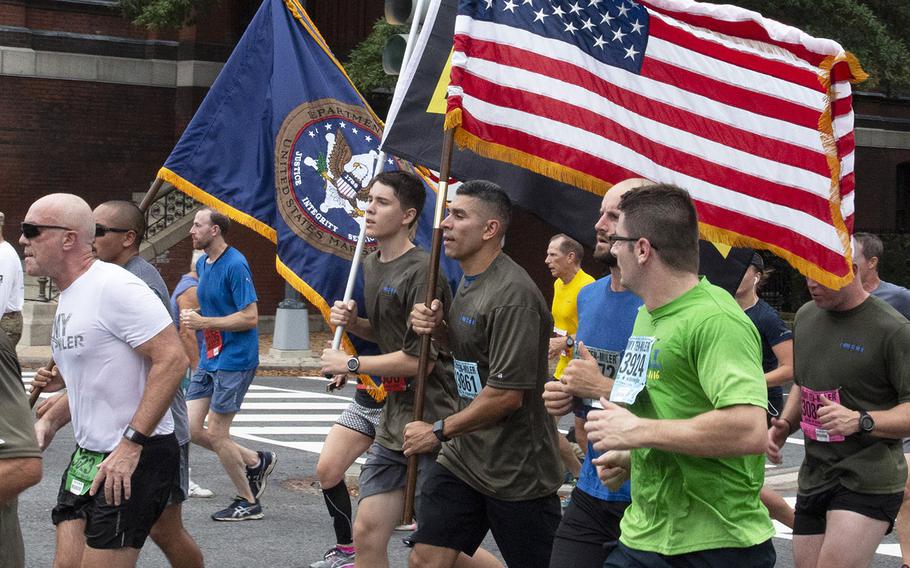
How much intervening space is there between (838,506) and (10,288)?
7.06 metres

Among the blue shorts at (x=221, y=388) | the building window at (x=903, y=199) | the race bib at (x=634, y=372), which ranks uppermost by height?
the race bib at (x=634, y=372)

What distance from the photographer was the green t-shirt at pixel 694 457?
3.98 metres

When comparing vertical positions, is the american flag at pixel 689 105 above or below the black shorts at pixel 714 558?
above

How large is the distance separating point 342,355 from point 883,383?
8.04ft

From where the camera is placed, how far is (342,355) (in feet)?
21.4

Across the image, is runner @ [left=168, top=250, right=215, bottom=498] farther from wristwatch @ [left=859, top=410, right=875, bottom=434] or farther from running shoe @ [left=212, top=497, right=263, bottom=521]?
wristwatch @ [left=859, top=410, right=875, bottom=434]

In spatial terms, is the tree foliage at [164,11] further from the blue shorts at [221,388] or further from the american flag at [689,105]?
the american flag at [689,105]

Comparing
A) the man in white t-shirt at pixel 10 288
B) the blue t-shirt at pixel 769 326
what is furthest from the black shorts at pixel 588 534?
the man in white t-shirt at pixel 10 288

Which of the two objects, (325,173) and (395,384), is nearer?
(395,384)

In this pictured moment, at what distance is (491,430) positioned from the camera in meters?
5.76

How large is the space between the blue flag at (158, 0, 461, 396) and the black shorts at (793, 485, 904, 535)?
3.03 m

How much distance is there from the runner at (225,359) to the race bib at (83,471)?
378 centimetres

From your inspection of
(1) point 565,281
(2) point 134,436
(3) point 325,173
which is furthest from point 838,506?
(1) point 565,281

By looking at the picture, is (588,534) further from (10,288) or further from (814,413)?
(10,288)
